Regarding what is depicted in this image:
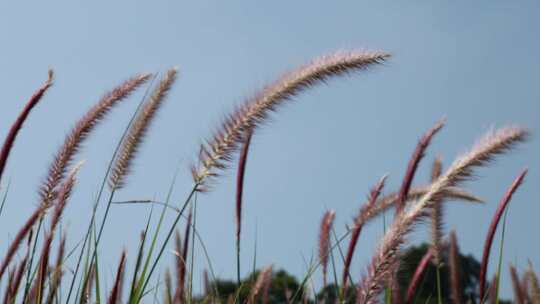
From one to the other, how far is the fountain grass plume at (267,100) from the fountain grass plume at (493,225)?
2.09 ft

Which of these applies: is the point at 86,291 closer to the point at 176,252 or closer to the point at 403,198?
the point at 176,252

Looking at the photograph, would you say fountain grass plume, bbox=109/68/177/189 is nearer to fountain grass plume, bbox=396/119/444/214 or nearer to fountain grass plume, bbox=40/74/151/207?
fountain grass plume, bbox=40/74/151/207

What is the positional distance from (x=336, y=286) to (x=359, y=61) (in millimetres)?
835

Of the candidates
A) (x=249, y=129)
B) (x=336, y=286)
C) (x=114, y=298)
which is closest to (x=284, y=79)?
(x=249, y=129)

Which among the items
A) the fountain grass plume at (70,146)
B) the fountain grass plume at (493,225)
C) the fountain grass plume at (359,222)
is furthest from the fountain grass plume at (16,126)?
the fountain grass plume at (493,225)

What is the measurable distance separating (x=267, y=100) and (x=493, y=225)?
89 centimetres

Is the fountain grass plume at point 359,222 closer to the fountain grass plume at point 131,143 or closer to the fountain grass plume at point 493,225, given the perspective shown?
the fountain grass plume at point 493,225

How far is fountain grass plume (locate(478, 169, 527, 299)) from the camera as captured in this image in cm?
279

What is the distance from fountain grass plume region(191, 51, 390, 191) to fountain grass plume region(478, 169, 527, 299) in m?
0.64

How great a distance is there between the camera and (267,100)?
2932 millimetres

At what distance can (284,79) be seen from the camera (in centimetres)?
298

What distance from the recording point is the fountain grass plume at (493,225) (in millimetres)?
2789

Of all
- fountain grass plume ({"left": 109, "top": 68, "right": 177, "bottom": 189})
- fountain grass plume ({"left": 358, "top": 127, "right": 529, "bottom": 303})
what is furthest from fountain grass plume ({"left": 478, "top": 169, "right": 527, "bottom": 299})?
fountain grass plume ({"left": 109, "top": 68, "right": 177, "bottom": 189})

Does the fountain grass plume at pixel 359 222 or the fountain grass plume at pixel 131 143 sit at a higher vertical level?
the fountain grass plume at pixel 131 143
